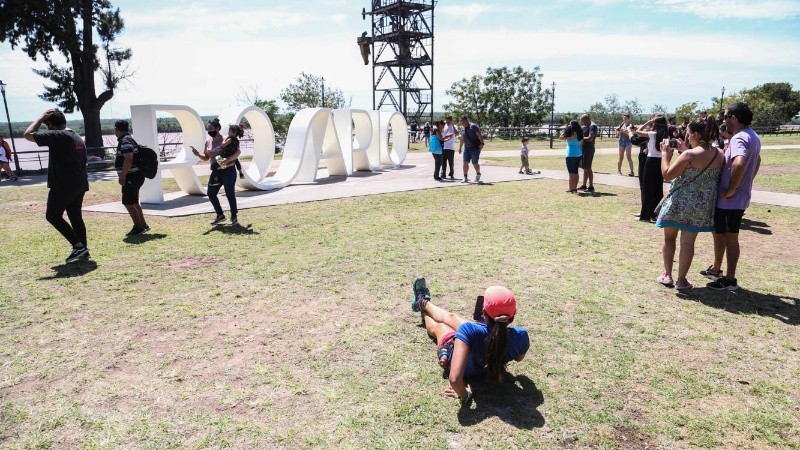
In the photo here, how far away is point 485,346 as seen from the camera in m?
3.23

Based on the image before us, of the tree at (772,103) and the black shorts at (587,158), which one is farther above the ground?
the tree at (772,103)

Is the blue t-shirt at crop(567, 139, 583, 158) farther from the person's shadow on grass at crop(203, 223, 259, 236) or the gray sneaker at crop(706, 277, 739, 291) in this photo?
the person's shadow on grass at crop(203, 223, 259, 236)

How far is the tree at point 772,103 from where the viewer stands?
4972cm

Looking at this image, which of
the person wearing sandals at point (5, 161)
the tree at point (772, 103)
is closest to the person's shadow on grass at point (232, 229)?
the person wearing sandals at point (5, 161)

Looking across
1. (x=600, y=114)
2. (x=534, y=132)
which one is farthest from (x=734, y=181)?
(x=600, y=114)

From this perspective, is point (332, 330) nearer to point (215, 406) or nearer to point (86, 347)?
point (215, 406)

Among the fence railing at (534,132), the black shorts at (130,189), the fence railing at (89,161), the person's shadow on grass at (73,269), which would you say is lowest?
the person's shadow on grass at (73,269)

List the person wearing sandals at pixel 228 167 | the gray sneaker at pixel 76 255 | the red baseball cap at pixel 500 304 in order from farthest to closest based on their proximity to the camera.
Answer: the person wearing sandals at pixel 228 167 < the gray sneaker at pixel 76 255 < the red baseball cap at pixel 500 304

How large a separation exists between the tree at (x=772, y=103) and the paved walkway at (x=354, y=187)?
142 feet

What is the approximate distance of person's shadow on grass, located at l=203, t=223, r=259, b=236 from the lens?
790 cm

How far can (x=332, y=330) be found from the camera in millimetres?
4270

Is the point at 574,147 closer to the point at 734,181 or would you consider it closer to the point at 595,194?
the point at 595,194

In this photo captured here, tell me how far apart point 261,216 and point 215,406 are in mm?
6336

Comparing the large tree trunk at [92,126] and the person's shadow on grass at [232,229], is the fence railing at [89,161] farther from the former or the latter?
the person's shadow on grass at [232,229]
